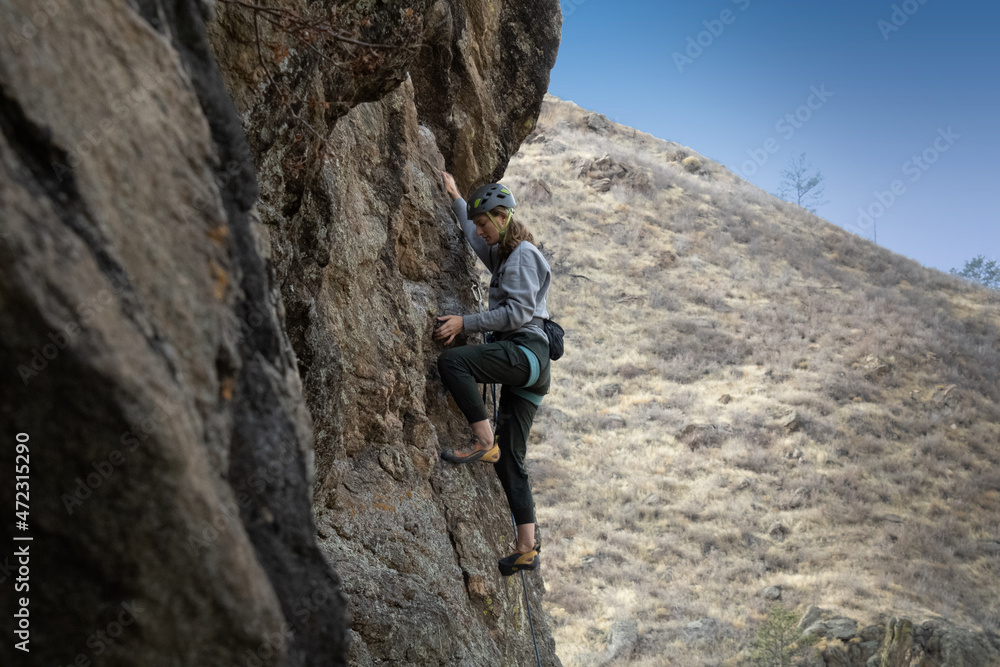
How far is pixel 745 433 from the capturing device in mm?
18844

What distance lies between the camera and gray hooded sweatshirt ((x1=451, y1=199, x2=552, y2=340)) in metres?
4.91

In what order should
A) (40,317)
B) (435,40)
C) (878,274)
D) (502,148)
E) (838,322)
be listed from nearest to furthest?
(40,317)
(435,40)
(502,148)
(838,322)
(878,274)

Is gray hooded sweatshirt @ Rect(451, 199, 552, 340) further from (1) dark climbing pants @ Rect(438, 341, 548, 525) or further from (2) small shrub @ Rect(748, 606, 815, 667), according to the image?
(2) small shrub @ Rect(748, 606, 815, 667)

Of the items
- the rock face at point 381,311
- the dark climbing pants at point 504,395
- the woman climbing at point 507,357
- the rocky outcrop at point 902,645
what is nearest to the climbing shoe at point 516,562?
the woman climbing at point 507,357

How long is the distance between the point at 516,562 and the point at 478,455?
0.93m

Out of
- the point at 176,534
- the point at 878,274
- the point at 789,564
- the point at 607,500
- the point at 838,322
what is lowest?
the point at 176,534

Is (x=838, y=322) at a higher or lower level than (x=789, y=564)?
higher

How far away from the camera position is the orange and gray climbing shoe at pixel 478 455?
201 inches

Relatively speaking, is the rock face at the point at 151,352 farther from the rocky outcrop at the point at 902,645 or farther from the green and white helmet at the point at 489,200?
the rocky outcrop at the point at 902,645

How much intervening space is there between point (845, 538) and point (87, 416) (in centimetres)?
1652

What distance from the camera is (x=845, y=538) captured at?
590 inches

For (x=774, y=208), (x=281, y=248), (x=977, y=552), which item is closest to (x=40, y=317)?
(x=281, y=248)

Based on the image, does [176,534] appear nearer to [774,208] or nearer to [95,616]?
[95,616]

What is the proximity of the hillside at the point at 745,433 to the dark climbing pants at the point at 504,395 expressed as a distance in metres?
7.71
